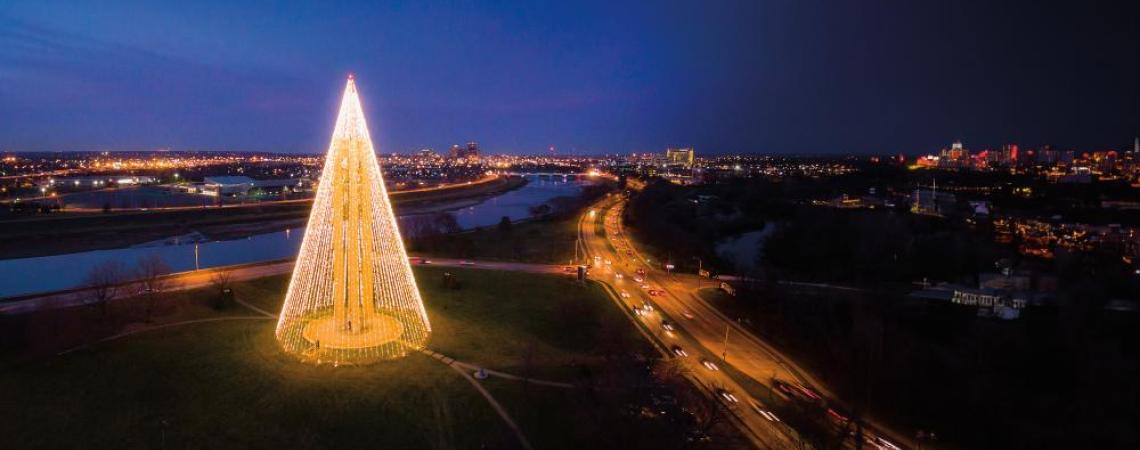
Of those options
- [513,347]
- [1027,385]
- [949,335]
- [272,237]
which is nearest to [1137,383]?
[1027,385]

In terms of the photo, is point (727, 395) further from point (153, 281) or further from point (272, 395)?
point (153, 281)

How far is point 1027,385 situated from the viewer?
816 inches

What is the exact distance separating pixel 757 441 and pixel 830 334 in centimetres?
1206

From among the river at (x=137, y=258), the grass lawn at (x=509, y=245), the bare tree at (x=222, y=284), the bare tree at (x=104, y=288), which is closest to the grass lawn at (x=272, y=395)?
the bare tree at (x=222, y=284)

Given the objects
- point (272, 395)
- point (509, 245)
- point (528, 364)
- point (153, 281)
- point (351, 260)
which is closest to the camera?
point (272, 395)

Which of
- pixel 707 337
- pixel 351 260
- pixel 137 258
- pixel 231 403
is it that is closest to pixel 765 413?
pixel 707 337

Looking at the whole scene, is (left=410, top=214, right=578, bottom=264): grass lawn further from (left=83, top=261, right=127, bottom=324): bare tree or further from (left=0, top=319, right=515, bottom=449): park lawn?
(left=0, top=319, right=515, bottom=449): park lawn

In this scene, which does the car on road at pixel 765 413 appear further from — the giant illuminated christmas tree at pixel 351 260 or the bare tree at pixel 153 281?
the bare tree at pixel 153 281

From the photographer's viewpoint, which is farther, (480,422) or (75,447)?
(480,422)

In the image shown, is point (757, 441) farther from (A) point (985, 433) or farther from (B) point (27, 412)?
(B) point (27, 412)

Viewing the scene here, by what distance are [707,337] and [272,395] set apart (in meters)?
14.7

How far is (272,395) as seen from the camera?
15.7 m

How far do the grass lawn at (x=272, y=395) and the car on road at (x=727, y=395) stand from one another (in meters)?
3.77

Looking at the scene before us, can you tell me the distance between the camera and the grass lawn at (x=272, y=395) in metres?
13.9
